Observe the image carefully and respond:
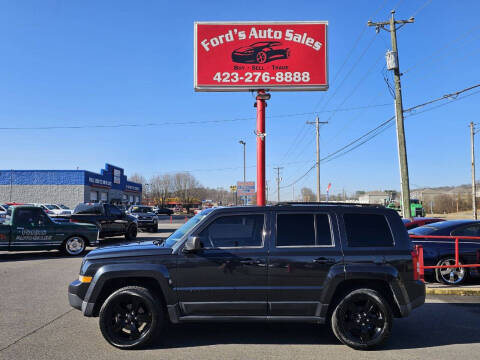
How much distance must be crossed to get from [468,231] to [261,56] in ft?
34.9

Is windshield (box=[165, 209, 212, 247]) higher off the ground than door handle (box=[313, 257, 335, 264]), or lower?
higher

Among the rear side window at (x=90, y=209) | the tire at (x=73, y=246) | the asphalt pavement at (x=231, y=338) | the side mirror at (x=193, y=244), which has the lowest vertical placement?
the asphalt pavement at (x=231, y=338)

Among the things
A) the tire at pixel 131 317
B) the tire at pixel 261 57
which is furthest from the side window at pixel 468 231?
the tire at pixel 261 57

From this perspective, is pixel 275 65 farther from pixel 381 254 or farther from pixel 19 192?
pixel 19 192

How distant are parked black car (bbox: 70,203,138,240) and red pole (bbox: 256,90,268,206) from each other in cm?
682

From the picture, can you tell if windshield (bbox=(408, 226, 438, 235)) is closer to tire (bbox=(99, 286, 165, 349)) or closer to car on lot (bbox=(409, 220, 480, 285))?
car on lot (bbox=(409, 220, 480, 285))

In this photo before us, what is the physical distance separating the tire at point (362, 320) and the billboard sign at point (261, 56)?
40.9 ft

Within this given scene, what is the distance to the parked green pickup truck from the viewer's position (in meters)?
11.7

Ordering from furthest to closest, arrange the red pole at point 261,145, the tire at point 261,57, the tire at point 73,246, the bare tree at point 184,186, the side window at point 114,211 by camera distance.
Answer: the bare tree at point 184,186 < the side window at point 114,211 < the tire at point 261,57 < the red pole at point 261,145 < the tire at point 73,246

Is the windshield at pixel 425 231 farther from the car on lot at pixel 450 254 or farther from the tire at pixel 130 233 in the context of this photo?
the tire at pixel 130 233

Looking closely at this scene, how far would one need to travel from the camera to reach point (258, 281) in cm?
464

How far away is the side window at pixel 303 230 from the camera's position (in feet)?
15.8

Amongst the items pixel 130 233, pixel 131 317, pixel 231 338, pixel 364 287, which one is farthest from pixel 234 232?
pixel 130 233

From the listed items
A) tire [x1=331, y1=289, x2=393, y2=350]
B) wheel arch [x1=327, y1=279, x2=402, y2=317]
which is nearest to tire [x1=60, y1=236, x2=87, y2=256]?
wheel arch [x1=327, y1=279, x2=402, y2=317]
